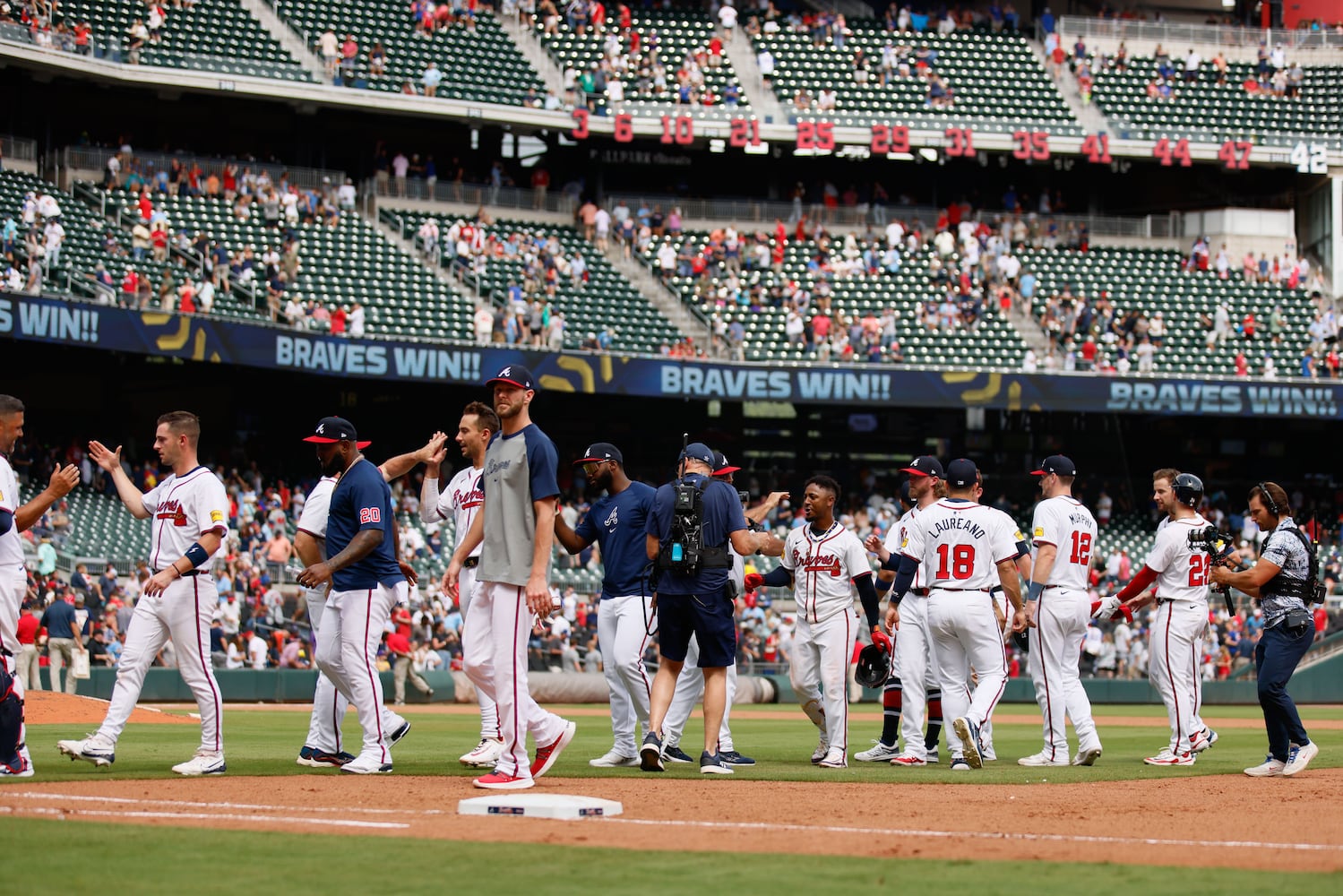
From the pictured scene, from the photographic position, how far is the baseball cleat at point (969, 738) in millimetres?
11102

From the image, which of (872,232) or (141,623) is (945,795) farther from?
(872,232)

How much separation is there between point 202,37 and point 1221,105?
25.0 m

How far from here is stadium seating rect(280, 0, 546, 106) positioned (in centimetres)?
3734

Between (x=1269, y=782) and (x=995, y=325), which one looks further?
(x=995, y=325)

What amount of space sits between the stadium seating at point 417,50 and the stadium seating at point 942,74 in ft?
22.2

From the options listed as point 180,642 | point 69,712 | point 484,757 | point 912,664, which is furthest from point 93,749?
point 69,712

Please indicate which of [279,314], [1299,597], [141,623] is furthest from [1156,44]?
[141,623]

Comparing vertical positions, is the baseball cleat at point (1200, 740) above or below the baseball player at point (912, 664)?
below

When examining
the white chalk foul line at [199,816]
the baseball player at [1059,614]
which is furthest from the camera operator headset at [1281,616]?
the white chalk foul line at [199,816]

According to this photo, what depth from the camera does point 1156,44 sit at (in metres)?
44.5

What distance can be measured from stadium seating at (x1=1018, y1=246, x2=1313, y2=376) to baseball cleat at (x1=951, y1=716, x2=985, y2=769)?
90.1 feet

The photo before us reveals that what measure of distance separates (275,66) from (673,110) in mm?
9064

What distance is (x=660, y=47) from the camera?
4112cm

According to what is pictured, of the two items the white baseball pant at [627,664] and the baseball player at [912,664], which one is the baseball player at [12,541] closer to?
the white baseball pant at [627,664]
